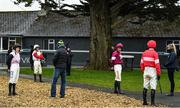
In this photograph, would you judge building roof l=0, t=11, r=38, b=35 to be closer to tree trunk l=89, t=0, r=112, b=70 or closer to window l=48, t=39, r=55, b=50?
window l=48, t=39, r=55, b=50

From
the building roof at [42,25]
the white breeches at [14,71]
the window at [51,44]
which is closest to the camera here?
the white breeches at [14,71]

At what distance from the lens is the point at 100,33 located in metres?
35.9

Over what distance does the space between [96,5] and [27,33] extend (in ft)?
70.9

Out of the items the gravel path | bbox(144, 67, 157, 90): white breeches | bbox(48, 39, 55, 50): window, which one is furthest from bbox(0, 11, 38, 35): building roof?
bbox(144, 67, 157, 90): white breeches

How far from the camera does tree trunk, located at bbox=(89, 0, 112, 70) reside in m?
35.7

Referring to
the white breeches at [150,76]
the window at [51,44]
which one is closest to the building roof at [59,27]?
the window at [51,44]

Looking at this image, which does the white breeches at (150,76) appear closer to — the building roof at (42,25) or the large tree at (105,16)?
the large tree at (105,16)

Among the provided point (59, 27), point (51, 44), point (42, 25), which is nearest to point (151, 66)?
point (51, 44)

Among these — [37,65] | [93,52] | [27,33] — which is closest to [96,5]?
[93,52]

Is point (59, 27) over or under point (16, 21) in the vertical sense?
under

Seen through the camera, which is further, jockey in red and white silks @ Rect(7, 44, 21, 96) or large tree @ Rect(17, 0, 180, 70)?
large tree @ Rect(17, 0, 180, 70)

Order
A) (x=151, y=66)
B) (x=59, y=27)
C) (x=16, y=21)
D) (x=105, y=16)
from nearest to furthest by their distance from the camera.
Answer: (x=151, y=66)
(x=105, y=16)
(x=59, y=27)
(x=16, y=21)

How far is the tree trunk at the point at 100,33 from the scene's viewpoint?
35688 millimetres

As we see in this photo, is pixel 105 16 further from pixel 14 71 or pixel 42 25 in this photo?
pixel 42 25
